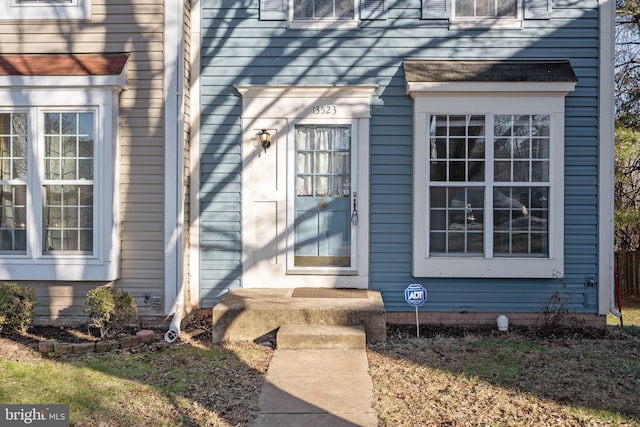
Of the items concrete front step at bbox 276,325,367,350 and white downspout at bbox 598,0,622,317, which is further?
white downspout at bbox 598,0,622,317

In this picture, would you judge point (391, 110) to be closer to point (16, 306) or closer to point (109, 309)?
point (109, 309)

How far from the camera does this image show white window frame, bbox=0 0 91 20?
6281 mm

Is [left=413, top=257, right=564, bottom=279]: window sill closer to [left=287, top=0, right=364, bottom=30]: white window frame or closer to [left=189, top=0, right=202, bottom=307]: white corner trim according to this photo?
[left=189, top=0, right=202, bottom=307]: white corner trim

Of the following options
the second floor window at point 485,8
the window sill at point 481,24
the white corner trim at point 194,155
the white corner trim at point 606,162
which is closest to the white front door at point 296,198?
the white corner trim at point 194,155

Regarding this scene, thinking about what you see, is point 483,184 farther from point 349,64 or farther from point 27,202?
point 27,202

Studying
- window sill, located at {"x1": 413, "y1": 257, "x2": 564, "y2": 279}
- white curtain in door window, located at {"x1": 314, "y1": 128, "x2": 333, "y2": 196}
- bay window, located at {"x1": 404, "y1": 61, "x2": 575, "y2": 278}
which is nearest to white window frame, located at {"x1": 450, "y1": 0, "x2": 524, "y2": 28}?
bay window, located at {"x1": 404, "y1": 61, "x2": 575, "y2": 278}

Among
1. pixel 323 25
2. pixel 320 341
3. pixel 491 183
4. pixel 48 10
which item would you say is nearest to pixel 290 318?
pixel 320 341

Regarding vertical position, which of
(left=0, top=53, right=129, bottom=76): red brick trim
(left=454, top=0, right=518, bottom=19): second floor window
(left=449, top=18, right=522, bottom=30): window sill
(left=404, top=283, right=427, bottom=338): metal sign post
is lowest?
(left=404, top=283, right=427, bottom=338): metal sign post

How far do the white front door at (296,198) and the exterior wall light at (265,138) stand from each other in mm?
51

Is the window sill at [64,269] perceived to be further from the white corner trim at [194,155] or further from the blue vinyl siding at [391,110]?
the blue vinyl siding at [391,110]

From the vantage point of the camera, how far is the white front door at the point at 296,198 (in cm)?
660

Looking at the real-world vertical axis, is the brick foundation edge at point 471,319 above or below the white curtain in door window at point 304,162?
below

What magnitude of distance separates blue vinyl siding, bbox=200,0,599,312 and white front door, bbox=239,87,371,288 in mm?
192

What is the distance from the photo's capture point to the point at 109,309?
557cm
